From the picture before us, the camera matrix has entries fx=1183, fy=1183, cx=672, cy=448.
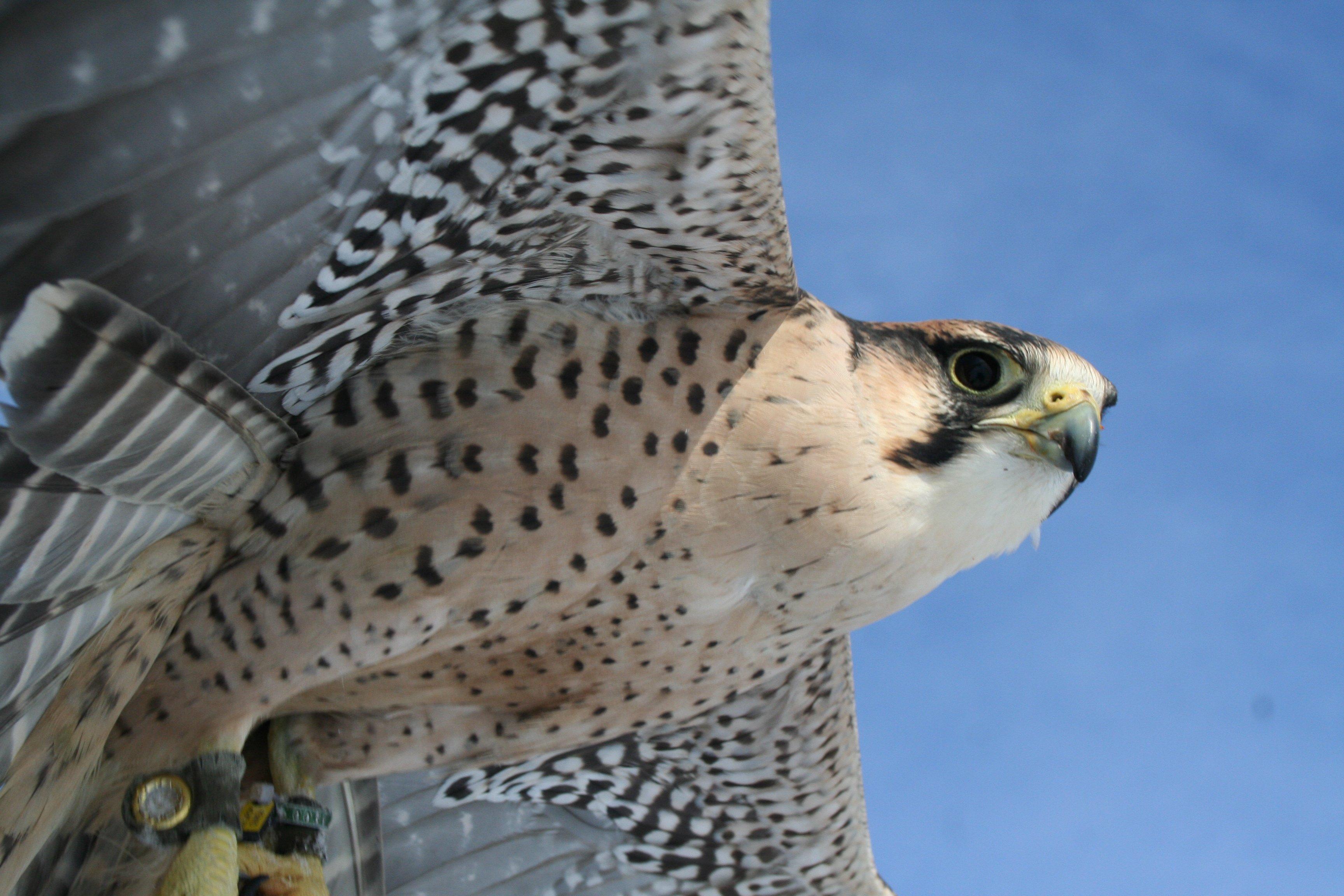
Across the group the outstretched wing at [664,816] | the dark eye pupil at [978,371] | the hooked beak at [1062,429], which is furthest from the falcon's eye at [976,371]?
the outstretched wing at [664,816]

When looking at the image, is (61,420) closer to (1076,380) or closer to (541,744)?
(541,744)

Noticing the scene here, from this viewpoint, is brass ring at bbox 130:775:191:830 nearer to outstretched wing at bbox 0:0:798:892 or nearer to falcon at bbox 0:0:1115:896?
falcon at bbox 0:0:1115:896

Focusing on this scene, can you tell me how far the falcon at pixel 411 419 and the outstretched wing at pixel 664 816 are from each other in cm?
44

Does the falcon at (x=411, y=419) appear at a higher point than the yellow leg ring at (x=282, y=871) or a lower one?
higher

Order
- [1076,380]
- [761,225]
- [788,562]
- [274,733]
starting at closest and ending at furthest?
[761,225] < [788,562] < [1076,380] < [274,733]

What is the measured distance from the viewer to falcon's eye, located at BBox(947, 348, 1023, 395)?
330 cm

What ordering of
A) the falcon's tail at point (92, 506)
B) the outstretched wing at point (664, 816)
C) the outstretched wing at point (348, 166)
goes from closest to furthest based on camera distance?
1. the outstretched wing at point (348, 166)
2. the falcon's tail at point (92, 506)
3. the outstretched wing at point (664, 816)

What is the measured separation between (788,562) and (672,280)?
79 centimetres

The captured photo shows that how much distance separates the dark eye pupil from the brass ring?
7.79 ft

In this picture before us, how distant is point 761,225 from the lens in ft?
9.34

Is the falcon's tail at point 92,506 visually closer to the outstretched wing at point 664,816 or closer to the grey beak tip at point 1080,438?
the outstretched wing at point 664,816

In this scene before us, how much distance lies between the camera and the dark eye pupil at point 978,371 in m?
3.32

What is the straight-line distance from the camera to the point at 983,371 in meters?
3.34

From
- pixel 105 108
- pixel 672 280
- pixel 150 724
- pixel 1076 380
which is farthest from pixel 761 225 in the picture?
pixel 150 724
